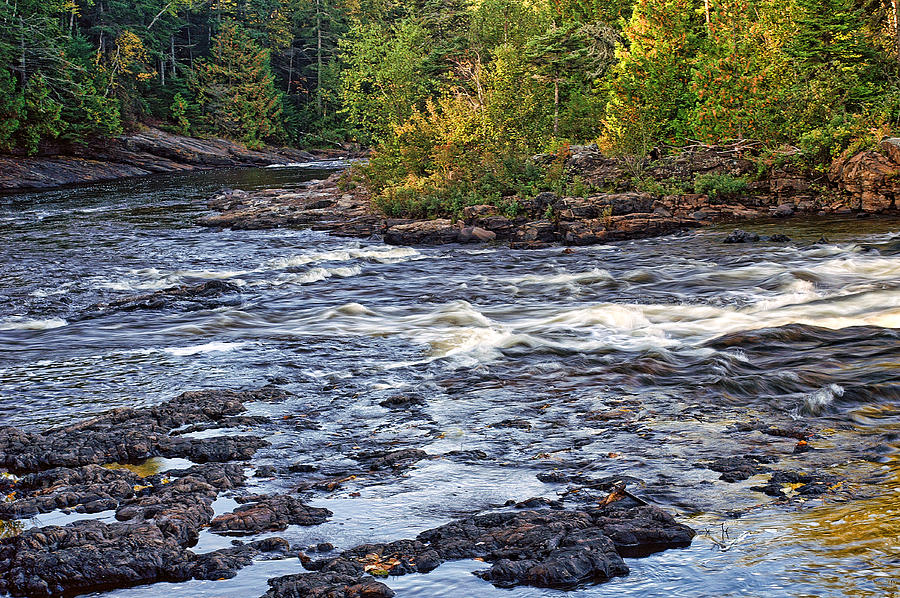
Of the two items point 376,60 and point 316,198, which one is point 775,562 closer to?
point 316,198

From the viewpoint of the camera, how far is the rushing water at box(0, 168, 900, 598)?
5.42 meters

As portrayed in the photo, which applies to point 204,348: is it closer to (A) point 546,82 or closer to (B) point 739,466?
(B) point 739,466

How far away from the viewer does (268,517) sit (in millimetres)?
5992

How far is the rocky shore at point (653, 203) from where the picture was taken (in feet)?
73.9

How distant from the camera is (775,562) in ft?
16.2

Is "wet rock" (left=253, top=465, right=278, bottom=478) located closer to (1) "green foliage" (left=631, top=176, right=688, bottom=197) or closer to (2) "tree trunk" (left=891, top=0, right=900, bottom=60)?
(1) "green foliage" (left=631, top=176, right=688, bottom=197)

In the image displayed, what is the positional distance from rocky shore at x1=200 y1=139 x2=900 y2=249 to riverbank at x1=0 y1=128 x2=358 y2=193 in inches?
713

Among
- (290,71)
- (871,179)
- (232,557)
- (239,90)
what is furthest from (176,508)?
(290,71)

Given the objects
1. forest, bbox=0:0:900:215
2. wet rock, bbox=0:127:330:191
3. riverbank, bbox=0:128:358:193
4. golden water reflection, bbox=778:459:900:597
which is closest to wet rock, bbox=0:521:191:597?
golden water reflection, bbox=778:459:900:597

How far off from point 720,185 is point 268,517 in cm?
2151

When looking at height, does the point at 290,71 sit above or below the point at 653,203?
above

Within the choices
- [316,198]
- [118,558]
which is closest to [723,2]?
[316,198]

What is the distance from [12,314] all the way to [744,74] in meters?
22.8

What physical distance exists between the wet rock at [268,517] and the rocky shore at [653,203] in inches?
621
